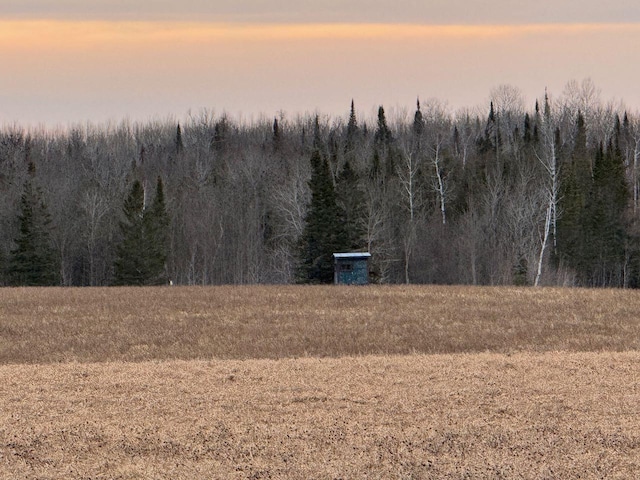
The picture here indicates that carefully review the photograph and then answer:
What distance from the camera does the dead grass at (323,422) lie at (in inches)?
352

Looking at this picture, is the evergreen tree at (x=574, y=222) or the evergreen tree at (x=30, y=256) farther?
the evergreen tree at (x=574, y=222)

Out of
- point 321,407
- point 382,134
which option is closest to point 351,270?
point 321,407

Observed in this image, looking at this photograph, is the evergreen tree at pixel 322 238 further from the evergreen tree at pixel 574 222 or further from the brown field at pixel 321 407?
the brown field at pixel 321 407

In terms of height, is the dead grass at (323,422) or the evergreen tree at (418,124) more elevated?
the evergreen tree at (418,124)

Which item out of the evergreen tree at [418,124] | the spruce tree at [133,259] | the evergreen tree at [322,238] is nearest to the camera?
the evergreen tree at [322,238]

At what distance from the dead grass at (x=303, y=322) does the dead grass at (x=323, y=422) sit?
19.1ft

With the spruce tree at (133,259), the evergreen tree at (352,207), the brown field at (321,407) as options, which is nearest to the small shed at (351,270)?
the evergreen tree at (352,207)

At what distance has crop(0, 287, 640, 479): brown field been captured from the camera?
29.7ft

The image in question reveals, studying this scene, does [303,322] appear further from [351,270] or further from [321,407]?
[351,270]

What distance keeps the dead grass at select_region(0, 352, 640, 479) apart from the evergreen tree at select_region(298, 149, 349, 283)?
123 ft

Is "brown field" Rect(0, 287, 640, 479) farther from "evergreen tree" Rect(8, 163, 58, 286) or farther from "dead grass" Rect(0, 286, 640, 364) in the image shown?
"evergreen tree" Rect(8, 163, 58, 286)

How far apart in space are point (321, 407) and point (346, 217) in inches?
1756

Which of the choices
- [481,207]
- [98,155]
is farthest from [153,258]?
[98,155]

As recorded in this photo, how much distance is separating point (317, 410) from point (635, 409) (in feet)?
14.5
